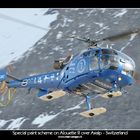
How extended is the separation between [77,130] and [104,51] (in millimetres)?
113070

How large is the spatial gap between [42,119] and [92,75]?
132 metres

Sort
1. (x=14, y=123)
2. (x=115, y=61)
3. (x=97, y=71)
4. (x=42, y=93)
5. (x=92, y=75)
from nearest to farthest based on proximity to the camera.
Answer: (x=115, y=61) → (x=97, y=71) → (x=92, y=75) → (x=42, y=93) → (x=14, y=123)

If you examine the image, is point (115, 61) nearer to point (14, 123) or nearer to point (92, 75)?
point (92, 75)

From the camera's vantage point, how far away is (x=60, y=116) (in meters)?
184

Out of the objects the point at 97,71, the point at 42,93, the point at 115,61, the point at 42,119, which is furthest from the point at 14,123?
the point at 115,61

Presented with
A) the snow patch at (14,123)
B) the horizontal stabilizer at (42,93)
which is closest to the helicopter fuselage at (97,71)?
the horizontal stabilizer at (42,93)

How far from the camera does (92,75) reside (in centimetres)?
5628

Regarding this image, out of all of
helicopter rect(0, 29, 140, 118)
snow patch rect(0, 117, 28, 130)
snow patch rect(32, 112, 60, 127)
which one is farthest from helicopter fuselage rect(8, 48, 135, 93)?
snow patch rect(32, 112, 60, 127)

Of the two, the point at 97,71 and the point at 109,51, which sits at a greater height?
the point at 109,51

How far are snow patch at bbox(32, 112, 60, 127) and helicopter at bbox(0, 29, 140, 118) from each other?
380 feet

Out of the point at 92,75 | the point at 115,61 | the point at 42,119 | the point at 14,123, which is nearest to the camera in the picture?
the point at 115,61

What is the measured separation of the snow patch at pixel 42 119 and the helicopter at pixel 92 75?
4563 inches

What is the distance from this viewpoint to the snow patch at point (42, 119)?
179863mm

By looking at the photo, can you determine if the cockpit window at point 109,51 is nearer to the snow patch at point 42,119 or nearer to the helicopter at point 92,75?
the helicopter at point 92,75
